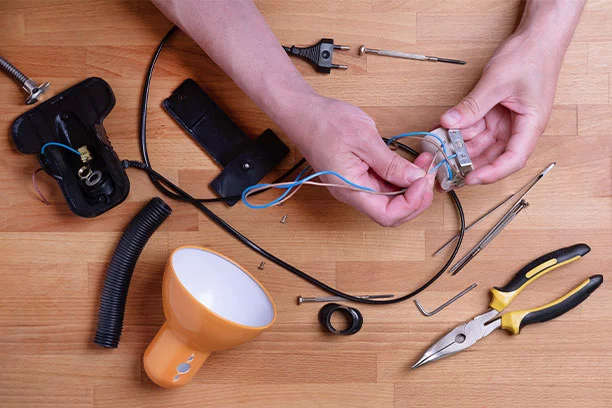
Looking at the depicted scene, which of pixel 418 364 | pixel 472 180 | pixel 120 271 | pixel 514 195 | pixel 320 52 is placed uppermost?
pixel 320 52

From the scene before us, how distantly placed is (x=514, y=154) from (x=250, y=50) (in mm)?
492

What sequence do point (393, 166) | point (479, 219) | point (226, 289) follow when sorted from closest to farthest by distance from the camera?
1. point (393, 166)
2. point (226, 289)
3. point (479, 219)

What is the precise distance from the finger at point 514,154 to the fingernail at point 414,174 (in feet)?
0.34

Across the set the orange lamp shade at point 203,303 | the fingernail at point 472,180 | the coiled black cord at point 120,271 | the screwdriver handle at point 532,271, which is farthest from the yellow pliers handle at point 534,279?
the coiled black cord at point 120,271

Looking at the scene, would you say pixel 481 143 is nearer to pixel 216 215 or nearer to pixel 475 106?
pixel 475 106

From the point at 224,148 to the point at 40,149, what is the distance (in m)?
0.33

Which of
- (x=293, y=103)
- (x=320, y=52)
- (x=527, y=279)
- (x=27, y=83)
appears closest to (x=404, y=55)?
(x=320, y=52)

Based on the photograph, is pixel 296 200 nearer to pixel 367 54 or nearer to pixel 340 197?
pixel 340 197

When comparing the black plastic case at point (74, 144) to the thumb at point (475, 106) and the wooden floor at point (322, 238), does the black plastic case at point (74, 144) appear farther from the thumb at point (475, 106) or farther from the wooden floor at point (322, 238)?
the thumb at point (475, 106)

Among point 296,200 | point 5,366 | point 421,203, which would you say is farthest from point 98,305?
point 421,203

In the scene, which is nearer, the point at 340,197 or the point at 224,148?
the point at 340,197

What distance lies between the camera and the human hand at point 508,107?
1.04 metres

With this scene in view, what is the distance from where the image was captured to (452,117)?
102 centimetres

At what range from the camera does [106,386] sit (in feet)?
3.76
